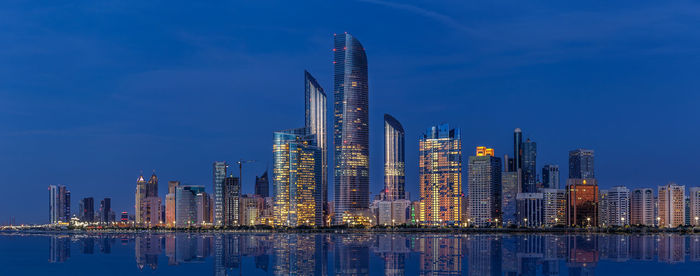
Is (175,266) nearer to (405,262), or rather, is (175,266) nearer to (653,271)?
(405,262)

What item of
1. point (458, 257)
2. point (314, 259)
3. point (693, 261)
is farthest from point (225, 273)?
point (693, 261)

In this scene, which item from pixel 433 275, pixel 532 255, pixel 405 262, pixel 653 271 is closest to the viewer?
pixel 433 275

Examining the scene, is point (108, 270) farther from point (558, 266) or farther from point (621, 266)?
point (621, 266)

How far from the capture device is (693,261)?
427ft

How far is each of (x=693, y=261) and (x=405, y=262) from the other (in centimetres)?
5099

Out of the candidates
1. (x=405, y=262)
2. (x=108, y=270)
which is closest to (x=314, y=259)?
(x=405, y=262)

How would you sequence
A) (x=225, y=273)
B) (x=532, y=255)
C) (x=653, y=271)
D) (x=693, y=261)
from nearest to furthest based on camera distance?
(x=225, y=273) < (x=653, y=271) < (x=693, y=261) < (x=532, y=255)

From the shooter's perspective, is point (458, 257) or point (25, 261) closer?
point (458, 257)

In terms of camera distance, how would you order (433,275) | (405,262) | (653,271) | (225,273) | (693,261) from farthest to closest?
(693,261) < (405,262) < (653,271) < (225,273) < (433,275)

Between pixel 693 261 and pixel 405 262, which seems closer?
pixel 405 262

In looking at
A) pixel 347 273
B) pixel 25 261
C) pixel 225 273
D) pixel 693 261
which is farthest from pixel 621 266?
pixel 25 261

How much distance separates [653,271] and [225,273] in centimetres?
6176

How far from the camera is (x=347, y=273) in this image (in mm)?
98688

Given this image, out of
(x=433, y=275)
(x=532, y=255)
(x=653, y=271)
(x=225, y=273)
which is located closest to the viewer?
(x=433, y=275)
